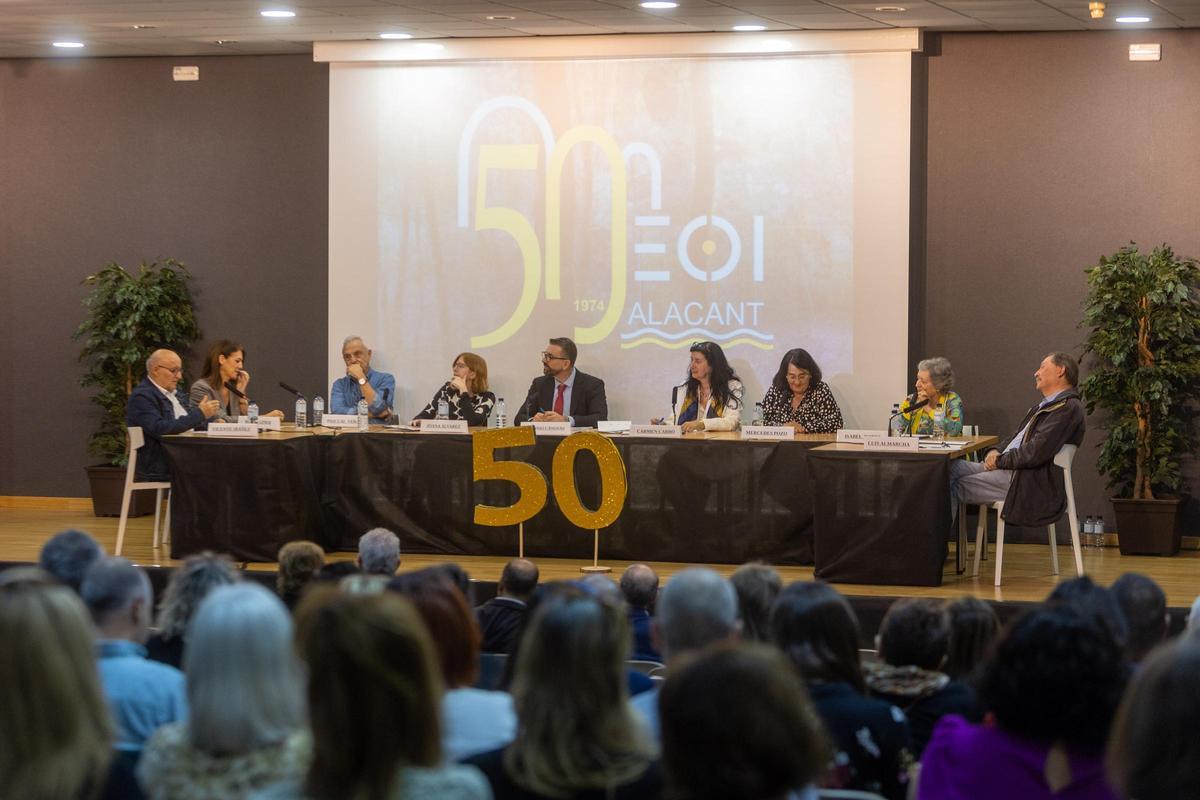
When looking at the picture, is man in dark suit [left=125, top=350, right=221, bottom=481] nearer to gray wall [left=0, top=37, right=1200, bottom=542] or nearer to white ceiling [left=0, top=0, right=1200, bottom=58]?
gray wall [left=0, top=37, right=1200, bottom=542]

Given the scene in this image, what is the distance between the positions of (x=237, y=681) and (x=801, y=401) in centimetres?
659

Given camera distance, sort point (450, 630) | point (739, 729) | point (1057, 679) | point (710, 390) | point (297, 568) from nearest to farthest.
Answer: point (739, 729) → point (1057, 679) → point (450, 630) → point (297, 568) → point (710, 390)

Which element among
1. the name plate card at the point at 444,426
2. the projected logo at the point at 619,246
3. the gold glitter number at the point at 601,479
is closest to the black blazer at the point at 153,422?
the name plate card at the point at 444,426

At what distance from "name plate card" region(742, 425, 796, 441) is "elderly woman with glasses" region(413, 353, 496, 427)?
6.03 ft

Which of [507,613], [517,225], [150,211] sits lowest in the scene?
[507,613]

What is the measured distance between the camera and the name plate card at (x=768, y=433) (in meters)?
7.81

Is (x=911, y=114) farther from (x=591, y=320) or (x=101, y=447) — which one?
(x=101, y=447)

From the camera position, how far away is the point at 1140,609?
3486 mm

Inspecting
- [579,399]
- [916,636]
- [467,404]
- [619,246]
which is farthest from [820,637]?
[619,246]

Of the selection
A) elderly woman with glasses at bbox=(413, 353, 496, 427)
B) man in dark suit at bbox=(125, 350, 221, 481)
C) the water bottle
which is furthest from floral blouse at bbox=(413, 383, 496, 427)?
the water bottle

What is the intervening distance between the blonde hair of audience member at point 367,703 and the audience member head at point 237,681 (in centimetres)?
19

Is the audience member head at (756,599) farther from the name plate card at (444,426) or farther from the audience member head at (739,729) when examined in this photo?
the name plate card at (444,426)

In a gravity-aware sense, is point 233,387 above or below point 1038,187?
below

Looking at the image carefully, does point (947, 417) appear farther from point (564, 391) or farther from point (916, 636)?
point (916, 636)
